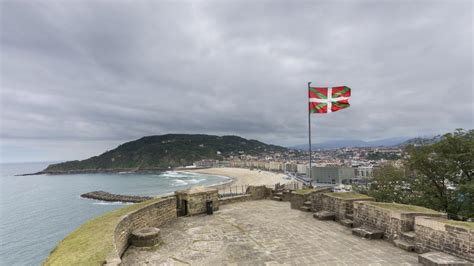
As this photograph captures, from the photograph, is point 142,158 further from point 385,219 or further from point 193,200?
point 385,219

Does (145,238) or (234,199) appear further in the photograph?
(234,199)

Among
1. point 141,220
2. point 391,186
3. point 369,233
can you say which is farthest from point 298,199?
point 391,186

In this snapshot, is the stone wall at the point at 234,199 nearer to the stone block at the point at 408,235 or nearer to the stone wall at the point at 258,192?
the stone wall at the point at 258,192

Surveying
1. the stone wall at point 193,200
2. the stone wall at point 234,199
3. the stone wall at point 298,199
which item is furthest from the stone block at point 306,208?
the stone wall at point 193,200

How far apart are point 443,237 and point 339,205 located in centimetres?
398

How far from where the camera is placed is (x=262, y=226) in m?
9.25

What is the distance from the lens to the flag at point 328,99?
12617mm

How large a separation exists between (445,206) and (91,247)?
726 inches

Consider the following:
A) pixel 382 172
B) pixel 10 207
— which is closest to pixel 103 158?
pixel 10 207

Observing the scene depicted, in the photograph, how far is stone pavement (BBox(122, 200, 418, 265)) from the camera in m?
6.22

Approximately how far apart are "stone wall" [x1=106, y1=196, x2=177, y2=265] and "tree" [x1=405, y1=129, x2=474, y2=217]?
574 inches

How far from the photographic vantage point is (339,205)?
9.92m

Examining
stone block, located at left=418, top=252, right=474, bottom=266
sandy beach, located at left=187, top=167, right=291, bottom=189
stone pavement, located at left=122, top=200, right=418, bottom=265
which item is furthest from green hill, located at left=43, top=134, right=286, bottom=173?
stone block, located at left=418, top=252, right=474, bottom=266

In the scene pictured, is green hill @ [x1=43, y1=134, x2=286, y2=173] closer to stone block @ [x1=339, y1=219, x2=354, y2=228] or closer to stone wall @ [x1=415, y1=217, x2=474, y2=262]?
stone block @ [x1=339, y1=219, x2=354, y2=228]
